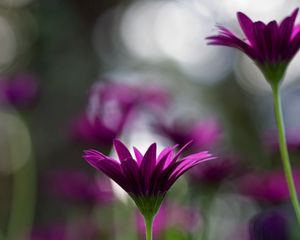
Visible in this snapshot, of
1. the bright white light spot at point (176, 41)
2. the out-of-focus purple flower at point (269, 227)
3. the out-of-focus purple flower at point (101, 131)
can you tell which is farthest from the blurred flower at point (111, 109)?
the bright white light spot at point (176, 41)

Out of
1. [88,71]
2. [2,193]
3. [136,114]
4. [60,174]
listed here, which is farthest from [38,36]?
[136,114]

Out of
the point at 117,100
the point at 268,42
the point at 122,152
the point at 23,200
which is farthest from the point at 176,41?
the point at 122,152

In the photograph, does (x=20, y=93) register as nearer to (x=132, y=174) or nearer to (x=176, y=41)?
(x=132, y=174)

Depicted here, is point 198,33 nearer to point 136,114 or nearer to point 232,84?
point 232,84

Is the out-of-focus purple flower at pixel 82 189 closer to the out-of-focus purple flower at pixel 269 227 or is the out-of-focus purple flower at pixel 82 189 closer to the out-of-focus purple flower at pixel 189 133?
the out-of-focus purple flower at pixel 189 133

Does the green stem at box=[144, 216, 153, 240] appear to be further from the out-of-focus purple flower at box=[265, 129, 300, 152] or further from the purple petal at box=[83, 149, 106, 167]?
the out-of-focus purple flower at box=[265, 129, 300, 152]

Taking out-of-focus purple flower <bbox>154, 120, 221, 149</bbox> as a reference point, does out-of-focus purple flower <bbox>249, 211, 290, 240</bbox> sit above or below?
below

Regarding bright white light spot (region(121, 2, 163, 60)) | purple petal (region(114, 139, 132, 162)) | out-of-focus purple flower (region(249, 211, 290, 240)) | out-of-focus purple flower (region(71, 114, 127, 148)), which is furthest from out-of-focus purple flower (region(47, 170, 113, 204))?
bright white light spot (region(121, 2, 163, 60))
